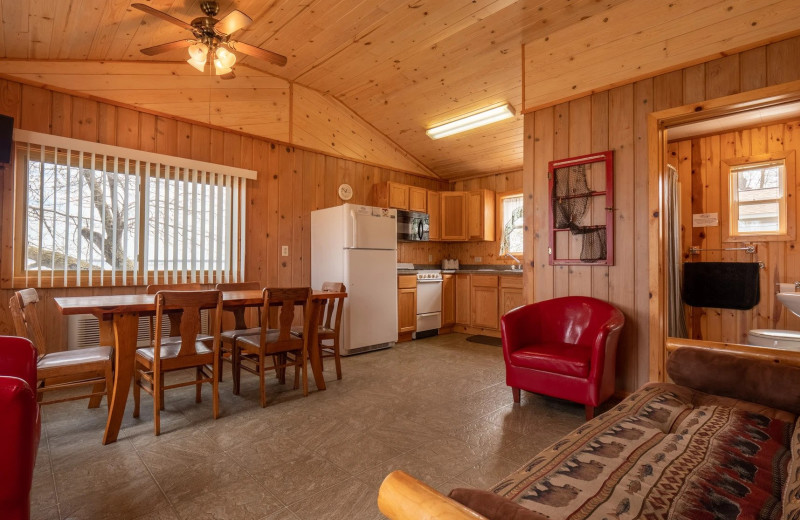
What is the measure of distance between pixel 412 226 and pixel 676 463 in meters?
4.65

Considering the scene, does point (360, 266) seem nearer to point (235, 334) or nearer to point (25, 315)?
point (235, 334)

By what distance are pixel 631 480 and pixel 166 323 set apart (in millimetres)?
3968

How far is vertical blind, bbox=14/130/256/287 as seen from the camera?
3170mm

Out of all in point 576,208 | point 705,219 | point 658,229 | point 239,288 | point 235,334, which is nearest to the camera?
point 658,229

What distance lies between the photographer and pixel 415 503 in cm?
60

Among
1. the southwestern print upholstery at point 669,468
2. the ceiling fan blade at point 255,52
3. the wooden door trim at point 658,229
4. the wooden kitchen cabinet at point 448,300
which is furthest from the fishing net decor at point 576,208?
the wooden kitchen cabinet at point 448,300

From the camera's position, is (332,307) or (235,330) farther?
(332,307)

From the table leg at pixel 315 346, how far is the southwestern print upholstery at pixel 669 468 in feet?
7.48

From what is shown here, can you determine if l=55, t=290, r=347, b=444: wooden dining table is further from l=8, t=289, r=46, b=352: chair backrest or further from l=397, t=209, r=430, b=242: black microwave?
l=397, t=209, r=430, b=242: black microwave

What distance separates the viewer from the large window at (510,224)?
5.99m

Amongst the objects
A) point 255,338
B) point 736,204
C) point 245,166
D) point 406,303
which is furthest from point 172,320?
point 736,204

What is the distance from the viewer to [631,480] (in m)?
1.00

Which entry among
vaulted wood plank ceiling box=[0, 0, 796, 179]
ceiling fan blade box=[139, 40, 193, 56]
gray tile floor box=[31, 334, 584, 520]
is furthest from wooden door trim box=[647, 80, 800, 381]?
ceiling fan blade box=[139, 40, 193, 56]

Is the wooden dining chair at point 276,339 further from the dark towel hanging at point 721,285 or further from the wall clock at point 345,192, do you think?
the dark towel hanging at point 721,285
